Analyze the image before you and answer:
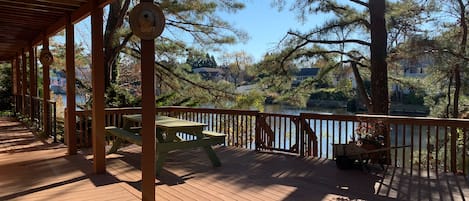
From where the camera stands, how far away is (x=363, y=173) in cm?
455

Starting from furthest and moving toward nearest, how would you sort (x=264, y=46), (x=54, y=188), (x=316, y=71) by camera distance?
(x=316, y=71), (x=264, y=46), (x=54, y=188)

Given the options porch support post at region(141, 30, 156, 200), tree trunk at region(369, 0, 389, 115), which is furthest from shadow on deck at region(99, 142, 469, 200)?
tree trunk at region(369, 0, 389, 115)

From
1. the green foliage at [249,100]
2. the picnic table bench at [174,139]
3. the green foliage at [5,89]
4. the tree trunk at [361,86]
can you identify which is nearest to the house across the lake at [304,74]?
the tree trunk at [361,86]

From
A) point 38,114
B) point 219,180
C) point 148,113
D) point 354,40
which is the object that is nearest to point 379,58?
point 354,40

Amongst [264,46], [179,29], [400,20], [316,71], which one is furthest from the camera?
[179,29]

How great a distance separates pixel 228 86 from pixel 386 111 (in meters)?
4.94

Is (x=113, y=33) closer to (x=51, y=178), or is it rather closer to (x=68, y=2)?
(x=68, y=2)

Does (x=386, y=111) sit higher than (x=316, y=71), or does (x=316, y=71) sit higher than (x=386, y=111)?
(x=316, y=71)

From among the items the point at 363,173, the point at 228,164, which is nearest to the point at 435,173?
the point at 363,173

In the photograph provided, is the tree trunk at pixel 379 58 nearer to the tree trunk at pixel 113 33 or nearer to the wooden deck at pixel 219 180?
the wooden deck at pixel 219 180

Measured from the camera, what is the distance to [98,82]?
4.36 m

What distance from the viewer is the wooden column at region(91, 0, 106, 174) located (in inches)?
170

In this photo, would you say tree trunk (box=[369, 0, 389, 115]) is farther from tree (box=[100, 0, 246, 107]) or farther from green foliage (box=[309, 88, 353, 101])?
tree (box=[100, 0, 246, 107])

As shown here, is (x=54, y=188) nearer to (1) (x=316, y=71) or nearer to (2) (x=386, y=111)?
(2) (x=386, y=111)
